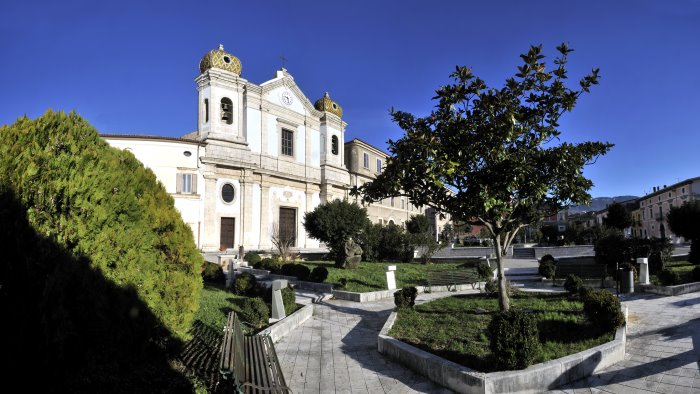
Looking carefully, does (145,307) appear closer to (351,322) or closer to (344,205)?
(351,322)

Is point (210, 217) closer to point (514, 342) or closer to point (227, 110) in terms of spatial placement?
point (227, 110)

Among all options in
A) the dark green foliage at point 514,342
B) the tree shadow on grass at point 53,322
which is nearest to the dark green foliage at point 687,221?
the dark green foliage at point 514,342

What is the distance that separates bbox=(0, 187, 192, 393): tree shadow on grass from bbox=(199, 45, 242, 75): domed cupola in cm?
2755

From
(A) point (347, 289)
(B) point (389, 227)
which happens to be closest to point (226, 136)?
(B) point (389, 227)

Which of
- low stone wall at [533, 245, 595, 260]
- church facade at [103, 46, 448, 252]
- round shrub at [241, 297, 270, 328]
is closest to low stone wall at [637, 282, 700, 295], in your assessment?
round shrub at [241, 297, 270, 328]

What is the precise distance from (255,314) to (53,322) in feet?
17.7

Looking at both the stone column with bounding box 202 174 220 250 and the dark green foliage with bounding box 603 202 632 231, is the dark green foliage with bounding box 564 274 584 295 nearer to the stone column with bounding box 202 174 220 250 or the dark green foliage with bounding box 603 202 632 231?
the stone column with bounding box 202 174 220 250

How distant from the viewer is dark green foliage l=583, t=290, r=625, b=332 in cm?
621

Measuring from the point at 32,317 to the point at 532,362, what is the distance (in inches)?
211

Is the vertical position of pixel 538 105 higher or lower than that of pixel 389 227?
higher

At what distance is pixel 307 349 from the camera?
22.7ft

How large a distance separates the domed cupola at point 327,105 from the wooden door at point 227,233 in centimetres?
1497

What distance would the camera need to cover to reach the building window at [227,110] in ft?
93.5

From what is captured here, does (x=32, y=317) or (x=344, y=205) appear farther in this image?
(x=344, y=205)
